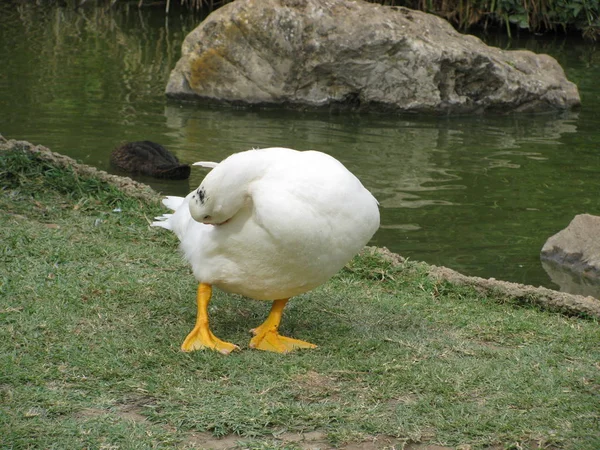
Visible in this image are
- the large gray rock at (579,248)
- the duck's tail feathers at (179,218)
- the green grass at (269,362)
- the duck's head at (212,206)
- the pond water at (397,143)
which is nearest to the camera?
the green grass at (269,362)

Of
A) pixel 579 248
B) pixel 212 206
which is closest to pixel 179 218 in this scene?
pixel 212 206

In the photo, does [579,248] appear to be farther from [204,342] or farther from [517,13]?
[517,13]

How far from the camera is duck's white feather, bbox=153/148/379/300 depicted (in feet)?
13.1

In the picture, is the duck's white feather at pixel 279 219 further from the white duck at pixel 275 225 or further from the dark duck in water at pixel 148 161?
the dark duck in water at pixel 148 161

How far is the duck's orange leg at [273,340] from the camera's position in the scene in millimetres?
4430

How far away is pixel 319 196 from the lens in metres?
4.01

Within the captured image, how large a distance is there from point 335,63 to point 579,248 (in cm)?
542

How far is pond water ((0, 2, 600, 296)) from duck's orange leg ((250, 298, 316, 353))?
2786mm

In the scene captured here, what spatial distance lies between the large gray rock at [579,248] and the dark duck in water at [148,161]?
11.7ft

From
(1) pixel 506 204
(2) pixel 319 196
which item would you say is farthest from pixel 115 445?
(1) pixel 506 204

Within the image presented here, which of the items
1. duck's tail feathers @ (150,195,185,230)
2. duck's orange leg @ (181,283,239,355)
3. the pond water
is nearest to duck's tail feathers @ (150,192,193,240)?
duck's tail feathers @ (150,195,185,230)

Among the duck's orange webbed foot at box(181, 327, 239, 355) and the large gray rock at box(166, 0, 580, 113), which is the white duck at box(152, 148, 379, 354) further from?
the large gray rock at box(166, 0, 580, 113)

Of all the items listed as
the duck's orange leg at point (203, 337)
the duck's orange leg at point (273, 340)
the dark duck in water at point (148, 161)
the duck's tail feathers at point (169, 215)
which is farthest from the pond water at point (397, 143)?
the duck's orange leg at point (203, 337)

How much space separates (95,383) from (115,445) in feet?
1.90
